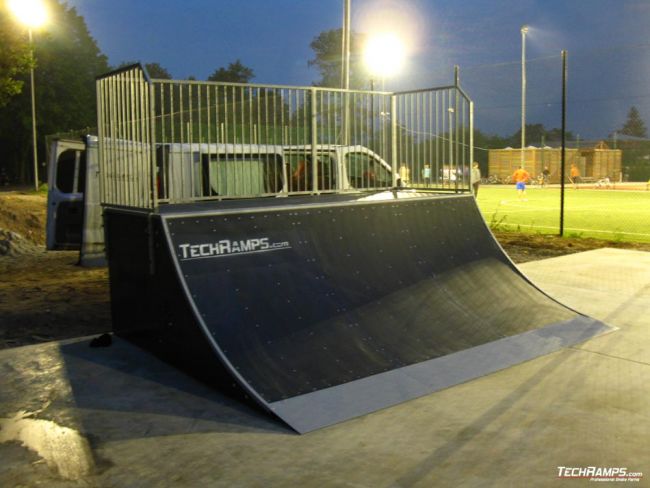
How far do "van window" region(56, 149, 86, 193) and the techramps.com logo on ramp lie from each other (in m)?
7.73

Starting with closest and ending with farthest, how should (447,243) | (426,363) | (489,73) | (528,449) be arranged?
1. (528,449)
2. (426,363)
3. (447,243)
4. (489,73)

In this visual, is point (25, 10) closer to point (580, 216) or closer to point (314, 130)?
point (314, 130)

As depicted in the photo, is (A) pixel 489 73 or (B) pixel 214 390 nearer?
(B) pixel 214 390

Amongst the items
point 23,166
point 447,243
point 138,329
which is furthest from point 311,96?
point 23,166

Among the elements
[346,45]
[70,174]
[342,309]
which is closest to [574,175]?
[346,45]

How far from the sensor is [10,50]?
2033 cm

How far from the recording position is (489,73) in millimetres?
27656

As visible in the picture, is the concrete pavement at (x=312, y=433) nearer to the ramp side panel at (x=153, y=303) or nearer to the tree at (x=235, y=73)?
the ramp side panel at (x=153, y=303)

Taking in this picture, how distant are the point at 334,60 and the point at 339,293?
6844 cm

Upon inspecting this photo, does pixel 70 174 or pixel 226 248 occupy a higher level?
pixel 70 174

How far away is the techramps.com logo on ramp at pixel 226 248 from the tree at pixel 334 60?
52.9m

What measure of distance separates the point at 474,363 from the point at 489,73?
23.6 m

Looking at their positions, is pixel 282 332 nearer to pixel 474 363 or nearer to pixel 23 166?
pixel 474 363

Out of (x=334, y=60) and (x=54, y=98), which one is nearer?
(x=54, y=98)
